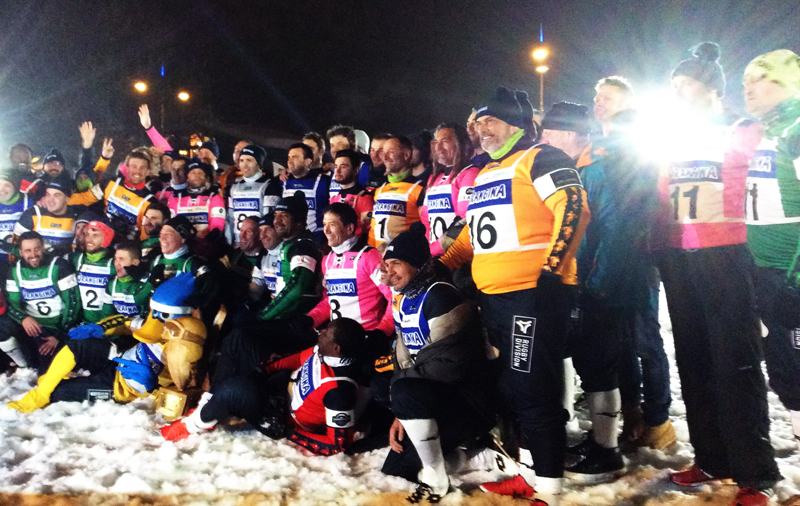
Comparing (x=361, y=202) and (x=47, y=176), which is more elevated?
(x=47, y=176)

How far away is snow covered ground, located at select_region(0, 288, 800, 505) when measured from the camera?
3.17 m

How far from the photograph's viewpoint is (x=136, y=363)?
4844mm

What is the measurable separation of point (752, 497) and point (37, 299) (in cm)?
720

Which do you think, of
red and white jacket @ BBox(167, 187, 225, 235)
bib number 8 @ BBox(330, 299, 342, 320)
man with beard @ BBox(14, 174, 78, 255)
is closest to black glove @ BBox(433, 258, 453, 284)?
bib number 8 @ BBox(330, 299, 342, 320)

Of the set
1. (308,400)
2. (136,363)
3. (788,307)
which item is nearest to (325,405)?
(308,400)

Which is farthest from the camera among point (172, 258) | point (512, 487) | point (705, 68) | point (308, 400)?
point (172, 258)

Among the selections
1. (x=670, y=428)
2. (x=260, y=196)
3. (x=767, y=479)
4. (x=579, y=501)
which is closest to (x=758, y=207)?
(x=767, y=479)

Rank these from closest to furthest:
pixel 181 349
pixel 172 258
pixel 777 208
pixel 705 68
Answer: pixel 777 208
pixel 705 68
pixel 181 349
pixel 172 258

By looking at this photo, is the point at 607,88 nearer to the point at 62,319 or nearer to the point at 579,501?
the point at 579,501

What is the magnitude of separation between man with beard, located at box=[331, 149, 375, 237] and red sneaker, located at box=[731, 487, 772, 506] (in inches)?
157

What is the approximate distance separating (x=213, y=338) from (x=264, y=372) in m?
1.02

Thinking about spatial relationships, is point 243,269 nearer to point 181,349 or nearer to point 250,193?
point 250,193

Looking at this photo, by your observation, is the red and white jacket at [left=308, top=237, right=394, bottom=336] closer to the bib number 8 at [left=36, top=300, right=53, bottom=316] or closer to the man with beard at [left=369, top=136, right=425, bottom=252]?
the man with beard at [left=369, top=136, right=425, bottom=252]

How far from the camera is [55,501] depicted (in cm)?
319
